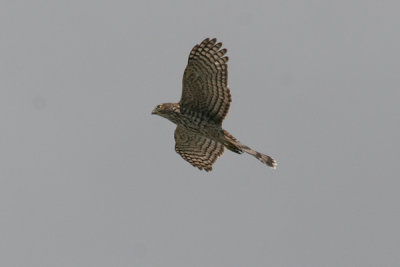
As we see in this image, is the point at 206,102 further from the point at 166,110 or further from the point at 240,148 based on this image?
the point at 240,148

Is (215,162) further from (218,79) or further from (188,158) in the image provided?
(218,79)

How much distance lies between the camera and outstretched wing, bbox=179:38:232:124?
79.3 ft

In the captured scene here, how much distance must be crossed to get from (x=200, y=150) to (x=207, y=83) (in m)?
2.58

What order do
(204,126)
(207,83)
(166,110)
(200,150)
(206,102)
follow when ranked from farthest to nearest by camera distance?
(200,150) < (166,110) < (204,126) < (206,102) < (207,83)

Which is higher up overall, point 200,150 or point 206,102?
point 206,102

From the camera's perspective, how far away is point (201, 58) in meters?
24.2

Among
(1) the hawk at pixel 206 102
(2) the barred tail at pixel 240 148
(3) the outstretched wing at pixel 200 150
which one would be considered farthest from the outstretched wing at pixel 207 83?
(3) the outstretched wing at pixel 200 150

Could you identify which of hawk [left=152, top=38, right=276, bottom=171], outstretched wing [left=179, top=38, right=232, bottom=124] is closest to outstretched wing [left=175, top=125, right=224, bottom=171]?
hawk [left=152, top=38, right=276, bottom=171]

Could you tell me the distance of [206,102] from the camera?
24953 millimetres

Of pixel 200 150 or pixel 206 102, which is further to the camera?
pixel 200 150

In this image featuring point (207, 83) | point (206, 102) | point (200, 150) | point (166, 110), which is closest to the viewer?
point (207, 83)

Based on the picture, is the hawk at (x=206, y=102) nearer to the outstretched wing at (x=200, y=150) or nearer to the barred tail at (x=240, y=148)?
the barred tail at (x=240, y=148)

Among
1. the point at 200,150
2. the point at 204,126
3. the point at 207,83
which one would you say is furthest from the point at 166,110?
the point at 200,150

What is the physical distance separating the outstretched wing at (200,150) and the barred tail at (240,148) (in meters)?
1.17
